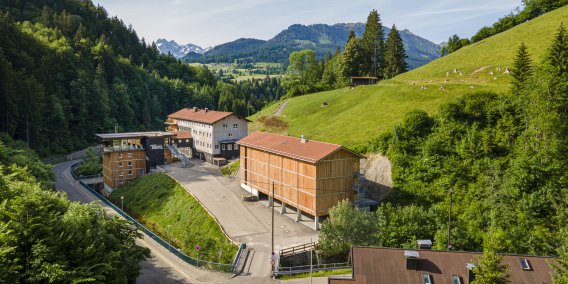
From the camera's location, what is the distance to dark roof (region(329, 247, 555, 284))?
23.0 m

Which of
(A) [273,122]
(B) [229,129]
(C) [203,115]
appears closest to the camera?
(B) [229,129]

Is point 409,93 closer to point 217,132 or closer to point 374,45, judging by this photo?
point 217,132

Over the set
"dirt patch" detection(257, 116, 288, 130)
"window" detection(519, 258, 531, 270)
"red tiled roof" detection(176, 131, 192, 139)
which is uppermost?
"dirt patch" detection(257, 116, 288, 130)

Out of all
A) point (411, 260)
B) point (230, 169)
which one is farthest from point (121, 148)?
point (411, 260)

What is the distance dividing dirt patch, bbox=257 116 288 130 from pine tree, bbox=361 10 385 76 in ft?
95.9

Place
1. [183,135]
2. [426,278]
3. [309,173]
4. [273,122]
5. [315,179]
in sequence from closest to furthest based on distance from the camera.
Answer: [426,278] → [315,179] → [309,173] → [183,135] → [273,122]

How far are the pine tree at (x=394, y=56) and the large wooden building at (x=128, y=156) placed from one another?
57.2 meters

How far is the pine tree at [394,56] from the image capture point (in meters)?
96.2

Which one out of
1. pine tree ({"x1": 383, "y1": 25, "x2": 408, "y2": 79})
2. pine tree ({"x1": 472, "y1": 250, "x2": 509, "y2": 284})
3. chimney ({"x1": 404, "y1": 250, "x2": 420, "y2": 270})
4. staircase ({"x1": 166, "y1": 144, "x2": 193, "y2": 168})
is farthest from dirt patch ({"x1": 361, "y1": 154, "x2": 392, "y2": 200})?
pine tree ({"x1": 383, "y1": 25, "x2": 408, "y2": 79})

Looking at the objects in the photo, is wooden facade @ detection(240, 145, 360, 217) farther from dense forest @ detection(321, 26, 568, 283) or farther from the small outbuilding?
the small outbuilding

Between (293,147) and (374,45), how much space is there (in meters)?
64.4

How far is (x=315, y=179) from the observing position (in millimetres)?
41750

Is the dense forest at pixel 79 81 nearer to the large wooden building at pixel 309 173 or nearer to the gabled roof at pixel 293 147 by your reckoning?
the gabled roof at pixel 293 147

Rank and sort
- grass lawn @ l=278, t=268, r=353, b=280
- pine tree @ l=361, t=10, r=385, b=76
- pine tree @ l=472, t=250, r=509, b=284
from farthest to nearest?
pine tree @ l=361, t=10, r=385, b=76 → grass lawn @ l=278, t=268, r=353, b=280 → pine tree @ l=472, t=250, r=509, b=284
